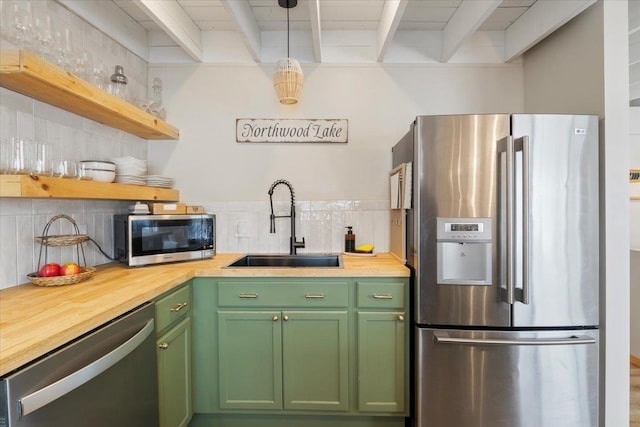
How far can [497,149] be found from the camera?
64.5 inches

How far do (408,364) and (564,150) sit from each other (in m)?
1.35

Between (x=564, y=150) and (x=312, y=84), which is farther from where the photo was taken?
(x=312, y=84)

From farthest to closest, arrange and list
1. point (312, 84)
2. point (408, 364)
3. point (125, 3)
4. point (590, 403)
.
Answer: point (312, 84), point (125, 3), point (408, 364), point (590, 403)

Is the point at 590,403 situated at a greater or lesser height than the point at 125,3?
lesser

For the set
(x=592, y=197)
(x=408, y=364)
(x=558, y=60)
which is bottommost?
(x=408, y=364)

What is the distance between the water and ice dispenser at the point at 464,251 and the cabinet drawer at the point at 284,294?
528mm

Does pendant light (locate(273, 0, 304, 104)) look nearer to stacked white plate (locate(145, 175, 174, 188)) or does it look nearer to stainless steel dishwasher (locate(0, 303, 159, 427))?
stacked white plate (locate(145, 175, 174, 188))

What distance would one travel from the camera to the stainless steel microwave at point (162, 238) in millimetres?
1865

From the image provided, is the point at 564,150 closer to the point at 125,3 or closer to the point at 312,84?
the point at 312,84

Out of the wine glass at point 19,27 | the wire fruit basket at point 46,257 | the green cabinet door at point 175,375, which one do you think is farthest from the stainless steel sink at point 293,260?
the wine glass at point 19,27

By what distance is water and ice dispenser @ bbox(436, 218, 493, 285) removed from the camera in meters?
1.64

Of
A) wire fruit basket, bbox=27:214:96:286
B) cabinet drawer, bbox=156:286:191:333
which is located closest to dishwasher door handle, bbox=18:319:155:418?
cabinet drawer, bbox=156:286:191:333

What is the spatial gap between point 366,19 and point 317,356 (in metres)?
2.18

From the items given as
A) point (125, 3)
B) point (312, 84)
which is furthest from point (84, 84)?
point (312, 84)
